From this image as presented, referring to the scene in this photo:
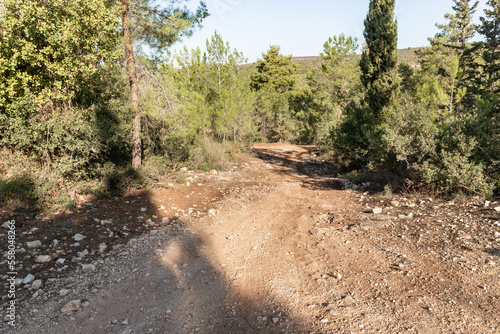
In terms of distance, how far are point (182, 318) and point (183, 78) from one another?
13743mm

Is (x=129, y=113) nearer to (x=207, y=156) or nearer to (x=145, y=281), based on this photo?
(x=207, y=156)

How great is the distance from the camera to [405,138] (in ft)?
25.9

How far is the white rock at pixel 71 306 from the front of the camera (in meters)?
3.58

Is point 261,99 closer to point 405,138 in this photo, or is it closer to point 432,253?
point 405,138

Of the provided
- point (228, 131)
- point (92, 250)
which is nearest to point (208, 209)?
point (92, 250)

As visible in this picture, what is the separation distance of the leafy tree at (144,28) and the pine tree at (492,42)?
23.3 m

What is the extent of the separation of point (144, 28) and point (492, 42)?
26.1m

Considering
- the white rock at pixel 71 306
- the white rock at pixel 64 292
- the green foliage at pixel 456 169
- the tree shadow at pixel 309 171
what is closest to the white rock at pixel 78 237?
the white rock at pixel 64 292

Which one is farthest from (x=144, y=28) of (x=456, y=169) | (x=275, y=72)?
(x=275, y=72)

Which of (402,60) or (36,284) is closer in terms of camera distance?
(36,284)

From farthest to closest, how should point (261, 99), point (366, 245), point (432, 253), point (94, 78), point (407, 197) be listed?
point (261, 99) → point (94, 78) → point (407, 197) → point (366, 245) → point (432, 253)

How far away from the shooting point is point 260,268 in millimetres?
4723

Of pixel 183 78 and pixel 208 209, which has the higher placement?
pixel 183 78

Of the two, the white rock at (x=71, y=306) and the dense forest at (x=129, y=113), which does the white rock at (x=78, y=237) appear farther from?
the white rock at (x=71, y=306)
